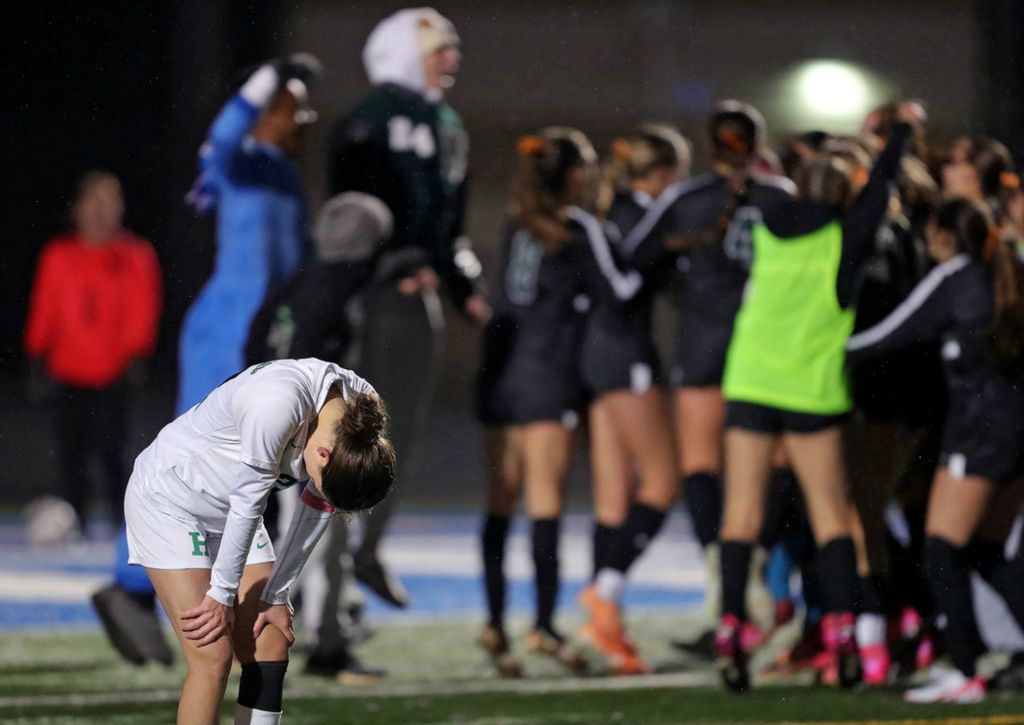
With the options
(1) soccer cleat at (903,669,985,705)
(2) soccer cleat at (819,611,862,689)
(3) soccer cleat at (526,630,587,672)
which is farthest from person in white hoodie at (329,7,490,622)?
(1) soccer cleat at (903,669,985,705)

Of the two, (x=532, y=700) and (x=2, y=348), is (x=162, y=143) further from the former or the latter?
(x=532, y=700)

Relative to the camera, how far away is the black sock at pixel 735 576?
5.84 meters

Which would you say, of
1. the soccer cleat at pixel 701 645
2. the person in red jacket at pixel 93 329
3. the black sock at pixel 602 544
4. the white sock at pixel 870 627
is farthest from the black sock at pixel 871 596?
the person in red jacket at pixel 93 329

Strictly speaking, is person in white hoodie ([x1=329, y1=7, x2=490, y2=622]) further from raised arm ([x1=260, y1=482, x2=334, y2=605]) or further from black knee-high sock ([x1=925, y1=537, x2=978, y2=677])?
raised arm ([x1=260, y1=482, x2=334, y2=605])

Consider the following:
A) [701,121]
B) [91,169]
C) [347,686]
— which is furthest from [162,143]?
[347,686]

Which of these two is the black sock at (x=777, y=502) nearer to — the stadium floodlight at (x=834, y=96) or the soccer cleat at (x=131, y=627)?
the soccer cleat at (x=131, y=627)

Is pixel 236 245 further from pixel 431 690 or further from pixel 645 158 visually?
pixel 431 690

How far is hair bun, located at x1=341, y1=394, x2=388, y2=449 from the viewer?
151 inches

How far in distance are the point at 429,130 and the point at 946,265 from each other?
2.07 m

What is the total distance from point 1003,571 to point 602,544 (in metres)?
1.45

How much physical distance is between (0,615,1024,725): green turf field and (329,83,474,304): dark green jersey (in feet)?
4.98

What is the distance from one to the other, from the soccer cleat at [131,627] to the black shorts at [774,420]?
2.10 metres

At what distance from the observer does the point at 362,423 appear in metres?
3.86

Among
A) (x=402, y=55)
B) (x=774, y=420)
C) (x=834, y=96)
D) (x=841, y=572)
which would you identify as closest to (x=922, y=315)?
(x=774, y=420)
